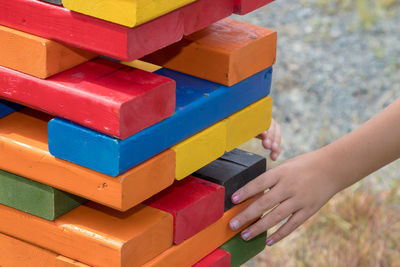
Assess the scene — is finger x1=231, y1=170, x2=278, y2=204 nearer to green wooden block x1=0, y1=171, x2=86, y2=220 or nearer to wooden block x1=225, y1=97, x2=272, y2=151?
wooden block x1=225, y1=97, x2=272, y2=151

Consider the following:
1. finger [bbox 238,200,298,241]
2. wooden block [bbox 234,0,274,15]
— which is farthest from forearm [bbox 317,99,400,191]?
wooden block [bbox 234,0,274,15]

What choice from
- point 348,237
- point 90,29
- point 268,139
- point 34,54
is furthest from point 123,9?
point 348,237

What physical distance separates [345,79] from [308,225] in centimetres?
93

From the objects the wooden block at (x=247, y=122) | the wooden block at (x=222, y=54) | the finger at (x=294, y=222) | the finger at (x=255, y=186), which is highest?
the wooden block at (x=222, y=54)

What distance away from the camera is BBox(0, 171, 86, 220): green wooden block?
1221 millimetres

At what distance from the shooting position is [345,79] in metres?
3.21

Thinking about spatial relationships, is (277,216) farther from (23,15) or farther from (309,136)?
(309,136)

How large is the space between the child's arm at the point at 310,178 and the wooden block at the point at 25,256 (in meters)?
0.36

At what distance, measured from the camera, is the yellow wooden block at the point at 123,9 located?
1013 mm

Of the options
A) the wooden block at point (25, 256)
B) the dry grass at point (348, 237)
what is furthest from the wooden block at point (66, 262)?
the dry grass at point (348, 237)

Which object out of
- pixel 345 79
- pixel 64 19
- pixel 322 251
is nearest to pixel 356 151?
pixel 64 19

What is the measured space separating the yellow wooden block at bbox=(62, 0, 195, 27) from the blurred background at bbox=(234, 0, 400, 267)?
4.91 feet

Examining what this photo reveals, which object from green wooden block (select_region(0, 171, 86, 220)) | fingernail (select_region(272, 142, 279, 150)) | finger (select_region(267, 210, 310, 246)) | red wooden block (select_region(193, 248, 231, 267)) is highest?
green wooden block (select_region(0, 171, 86, 220))

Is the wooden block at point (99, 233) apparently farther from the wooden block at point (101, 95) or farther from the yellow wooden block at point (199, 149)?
the wooden block at point (101, 95)
